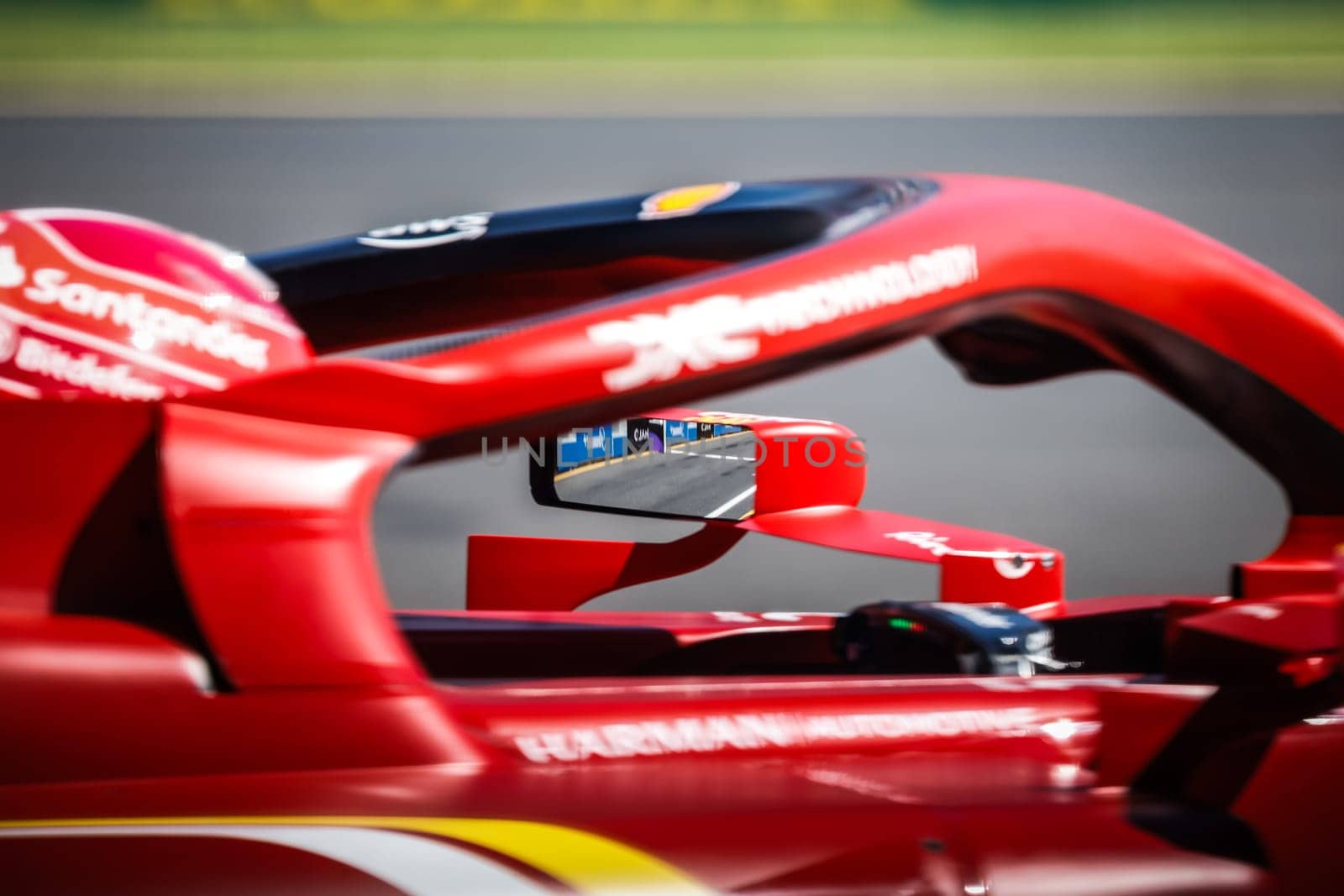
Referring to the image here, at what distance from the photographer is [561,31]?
3.98 metres

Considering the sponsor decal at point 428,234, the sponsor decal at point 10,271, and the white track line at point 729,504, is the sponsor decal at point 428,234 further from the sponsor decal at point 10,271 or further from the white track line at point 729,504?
the white track line at point 729,504

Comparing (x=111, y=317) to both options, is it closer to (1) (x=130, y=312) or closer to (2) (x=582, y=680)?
(1) (x=130, y=312)

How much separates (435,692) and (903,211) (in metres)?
0.72

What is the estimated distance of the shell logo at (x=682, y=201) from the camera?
1518mm

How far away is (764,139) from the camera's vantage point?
13.8ft

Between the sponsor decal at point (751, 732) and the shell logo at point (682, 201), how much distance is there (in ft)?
2.29

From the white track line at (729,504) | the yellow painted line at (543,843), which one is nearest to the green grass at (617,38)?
the white track line at (729,504)

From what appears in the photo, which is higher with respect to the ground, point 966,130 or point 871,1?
point 871,1

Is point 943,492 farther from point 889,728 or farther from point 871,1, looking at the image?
point 889,728

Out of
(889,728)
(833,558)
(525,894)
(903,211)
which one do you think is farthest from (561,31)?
(525,894)

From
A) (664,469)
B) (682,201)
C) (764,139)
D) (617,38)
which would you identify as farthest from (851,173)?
(682,201)

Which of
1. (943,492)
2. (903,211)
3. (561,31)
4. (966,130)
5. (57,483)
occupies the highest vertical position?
(561,31)

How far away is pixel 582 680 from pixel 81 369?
625 mm

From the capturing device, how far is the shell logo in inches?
59.7
